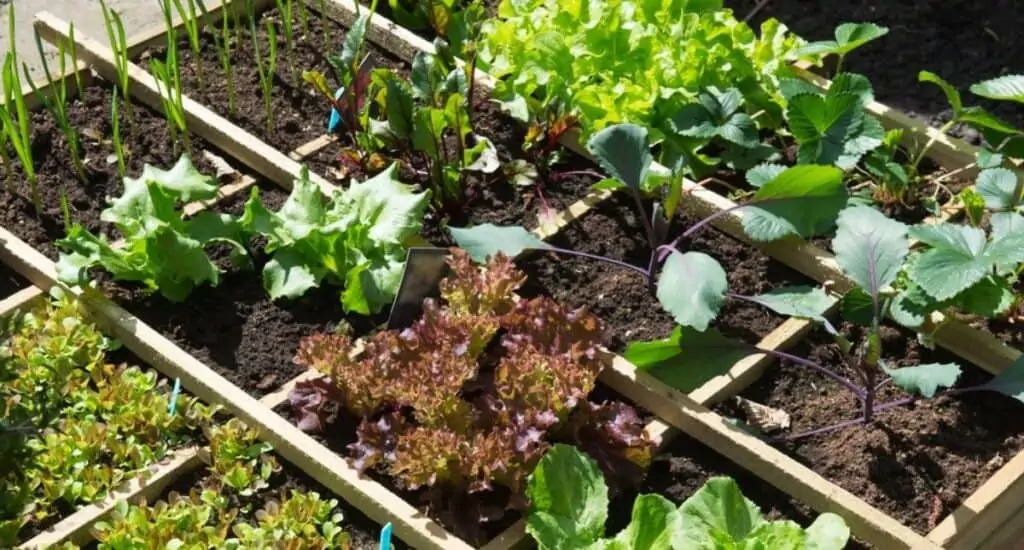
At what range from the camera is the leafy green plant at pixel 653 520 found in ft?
8.66

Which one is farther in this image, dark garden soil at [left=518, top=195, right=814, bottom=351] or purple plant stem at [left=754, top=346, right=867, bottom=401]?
dark garden soil at [left=518, top=195, right=814, bottom=351]

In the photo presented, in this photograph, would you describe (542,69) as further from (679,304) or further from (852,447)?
(852,447)

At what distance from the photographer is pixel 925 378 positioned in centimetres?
285

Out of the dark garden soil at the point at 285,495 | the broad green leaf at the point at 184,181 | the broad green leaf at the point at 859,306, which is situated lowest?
the dark garden soil at the point at 285,495

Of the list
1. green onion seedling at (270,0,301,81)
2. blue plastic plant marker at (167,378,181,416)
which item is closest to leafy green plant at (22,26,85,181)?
green onion seedling at (270,0,301,81)

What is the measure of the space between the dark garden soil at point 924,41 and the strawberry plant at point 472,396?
1592 mm

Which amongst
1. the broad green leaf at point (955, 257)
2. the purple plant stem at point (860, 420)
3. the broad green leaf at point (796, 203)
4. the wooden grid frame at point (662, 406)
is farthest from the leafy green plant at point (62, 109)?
the broad green leaf at point (955, 257)

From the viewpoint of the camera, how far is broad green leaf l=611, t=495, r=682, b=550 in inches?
105

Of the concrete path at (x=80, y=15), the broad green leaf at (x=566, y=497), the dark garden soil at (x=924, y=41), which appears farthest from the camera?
the concrete path at (x=80, y=15)

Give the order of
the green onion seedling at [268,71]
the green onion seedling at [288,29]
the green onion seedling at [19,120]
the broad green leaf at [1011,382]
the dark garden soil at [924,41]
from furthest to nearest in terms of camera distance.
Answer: the dark garden soil at [924,41] → the green onion seedling at [288,29] → the green onion seedling at [268,71] → the green onion seedling at [19,120] → the broad green leaf at [1011,382]

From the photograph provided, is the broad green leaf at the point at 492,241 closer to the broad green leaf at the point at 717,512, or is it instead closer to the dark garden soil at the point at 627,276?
the dark garden soil at the point at 627,276

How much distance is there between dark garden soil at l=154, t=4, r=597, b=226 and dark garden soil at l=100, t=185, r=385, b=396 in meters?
0.42

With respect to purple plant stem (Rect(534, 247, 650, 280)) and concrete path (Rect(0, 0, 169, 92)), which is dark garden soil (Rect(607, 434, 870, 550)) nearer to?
purple plant stem (Rect(534, 247, 650, 280))

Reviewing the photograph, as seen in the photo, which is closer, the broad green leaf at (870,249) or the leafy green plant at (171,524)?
the leafy green plant at (171,524)
